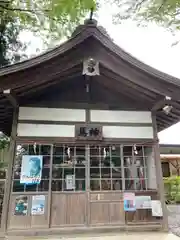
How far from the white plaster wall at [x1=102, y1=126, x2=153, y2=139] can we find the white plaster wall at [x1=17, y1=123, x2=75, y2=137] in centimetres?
84

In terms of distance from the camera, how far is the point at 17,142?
15.2ft

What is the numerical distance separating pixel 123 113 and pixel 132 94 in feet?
1.72

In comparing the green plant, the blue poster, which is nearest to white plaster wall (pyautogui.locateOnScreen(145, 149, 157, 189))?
the blue poster

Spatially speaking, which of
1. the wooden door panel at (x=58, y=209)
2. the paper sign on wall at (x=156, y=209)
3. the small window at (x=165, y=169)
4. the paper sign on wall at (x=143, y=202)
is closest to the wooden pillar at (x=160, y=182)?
the paper sign on wall at (x=156, y=209)

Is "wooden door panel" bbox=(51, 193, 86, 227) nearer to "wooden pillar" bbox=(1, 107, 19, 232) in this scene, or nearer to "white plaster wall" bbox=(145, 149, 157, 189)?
"wooden pillar" bbox=(1, 107, 19, 232)

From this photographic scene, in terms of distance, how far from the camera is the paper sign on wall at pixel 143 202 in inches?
182

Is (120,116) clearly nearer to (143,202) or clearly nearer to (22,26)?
(143,202)

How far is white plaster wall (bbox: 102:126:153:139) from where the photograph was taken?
4969mm

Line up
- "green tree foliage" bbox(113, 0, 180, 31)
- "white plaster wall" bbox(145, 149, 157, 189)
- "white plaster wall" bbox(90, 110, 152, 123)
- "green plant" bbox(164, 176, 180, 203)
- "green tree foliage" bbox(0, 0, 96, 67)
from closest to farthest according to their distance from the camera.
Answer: "green tree foliage" bbox(113, 0, 180, 31)
"white plaster wall" bbox(145, 149, 157, 189)
"white plaster wall" bbox(90, 110, 152, 123)
"green tree foliage" bbox(0, 0, 96, 67)
"green plant" bbox(164, 176, 180, 203)

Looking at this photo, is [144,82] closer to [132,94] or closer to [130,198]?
[132,94]

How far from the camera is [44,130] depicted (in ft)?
15.6

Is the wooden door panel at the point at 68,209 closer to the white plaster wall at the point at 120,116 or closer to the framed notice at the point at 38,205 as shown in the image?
the framed notice at the point at 38,205

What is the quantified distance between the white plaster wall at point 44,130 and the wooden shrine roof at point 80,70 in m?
0.64

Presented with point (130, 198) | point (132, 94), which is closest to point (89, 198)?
point (130, 198)
